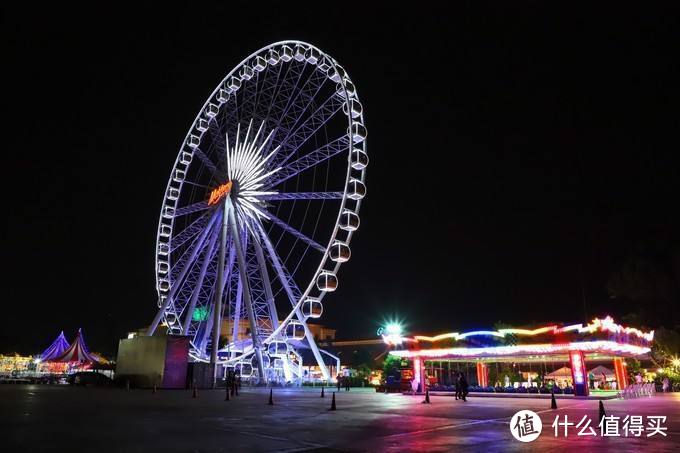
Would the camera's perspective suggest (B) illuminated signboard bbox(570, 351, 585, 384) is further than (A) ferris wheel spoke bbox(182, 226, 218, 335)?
No

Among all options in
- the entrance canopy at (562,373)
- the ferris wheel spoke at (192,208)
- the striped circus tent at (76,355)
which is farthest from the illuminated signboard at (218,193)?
the striped circus tent at (76,355)

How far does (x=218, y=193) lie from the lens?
1495 inches

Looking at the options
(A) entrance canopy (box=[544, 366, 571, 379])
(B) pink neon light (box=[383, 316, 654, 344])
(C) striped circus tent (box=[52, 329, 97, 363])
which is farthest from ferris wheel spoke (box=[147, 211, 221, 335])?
(A) entrance canopy (box=[544, 366, 571, 379])

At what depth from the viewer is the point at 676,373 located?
39.1m

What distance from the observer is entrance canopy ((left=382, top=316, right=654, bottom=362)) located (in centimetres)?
2703

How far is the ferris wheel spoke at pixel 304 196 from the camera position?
3412 centimetres

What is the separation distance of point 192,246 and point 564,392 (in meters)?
27.5

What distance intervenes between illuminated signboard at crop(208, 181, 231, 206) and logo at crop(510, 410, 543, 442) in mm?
27192

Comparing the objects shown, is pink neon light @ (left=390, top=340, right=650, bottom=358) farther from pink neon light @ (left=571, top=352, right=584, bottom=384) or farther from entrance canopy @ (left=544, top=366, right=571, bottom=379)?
entrance canopy @ (left=544, top=366, right=571, bottom=379)

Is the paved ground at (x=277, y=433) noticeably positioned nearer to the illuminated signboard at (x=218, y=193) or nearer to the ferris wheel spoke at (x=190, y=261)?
the ferris wheel spoke at (x=190, y=261)

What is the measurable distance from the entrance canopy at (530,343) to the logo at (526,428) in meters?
14.6

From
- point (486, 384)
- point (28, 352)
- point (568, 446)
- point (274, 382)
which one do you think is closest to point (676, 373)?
point (486, 384)

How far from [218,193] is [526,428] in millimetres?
30022

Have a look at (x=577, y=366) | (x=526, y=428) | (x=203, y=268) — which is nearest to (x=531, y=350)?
(x=577, y=366)
